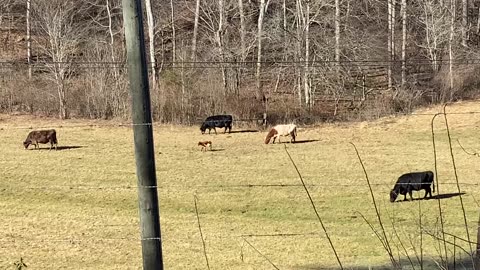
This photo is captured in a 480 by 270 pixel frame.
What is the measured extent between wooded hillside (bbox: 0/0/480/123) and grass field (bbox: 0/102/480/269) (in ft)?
9.15

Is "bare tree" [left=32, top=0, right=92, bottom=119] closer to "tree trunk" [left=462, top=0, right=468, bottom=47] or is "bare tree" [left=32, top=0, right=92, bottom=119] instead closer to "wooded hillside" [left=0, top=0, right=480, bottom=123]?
"wooded hillside" [left=0, top=0, right=480, bottom=123]

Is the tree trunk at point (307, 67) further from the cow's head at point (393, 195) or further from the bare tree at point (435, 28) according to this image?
the cow's head at point (393, 195)

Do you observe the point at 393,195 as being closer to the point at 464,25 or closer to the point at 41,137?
the point at 41,137

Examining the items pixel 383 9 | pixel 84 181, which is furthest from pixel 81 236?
pixel 383 9

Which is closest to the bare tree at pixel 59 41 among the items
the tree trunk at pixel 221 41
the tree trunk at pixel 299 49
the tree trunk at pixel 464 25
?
the tree trunk at pixel 221 41

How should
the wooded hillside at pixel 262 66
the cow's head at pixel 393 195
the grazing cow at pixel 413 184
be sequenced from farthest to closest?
1. the wooded hillside at pixel 262 66
2. the grazing cow at pixel 413 184
3. the cow's head at pixel 393 195

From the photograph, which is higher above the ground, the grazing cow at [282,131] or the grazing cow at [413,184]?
the grazing cow at [282,131]

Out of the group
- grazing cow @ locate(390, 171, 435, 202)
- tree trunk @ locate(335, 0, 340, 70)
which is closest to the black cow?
tree trunk @ locate(335, 0, 340, 70)

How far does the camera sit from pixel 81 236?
1220cm

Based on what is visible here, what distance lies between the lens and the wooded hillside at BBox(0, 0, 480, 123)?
3125 cm

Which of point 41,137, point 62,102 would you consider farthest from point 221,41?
point 41,137

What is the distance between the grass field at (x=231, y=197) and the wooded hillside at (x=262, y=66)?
2788 millimetres

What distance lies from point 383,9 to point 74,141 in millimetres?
22295

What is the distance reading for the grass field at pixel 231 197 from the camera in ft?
34.9
